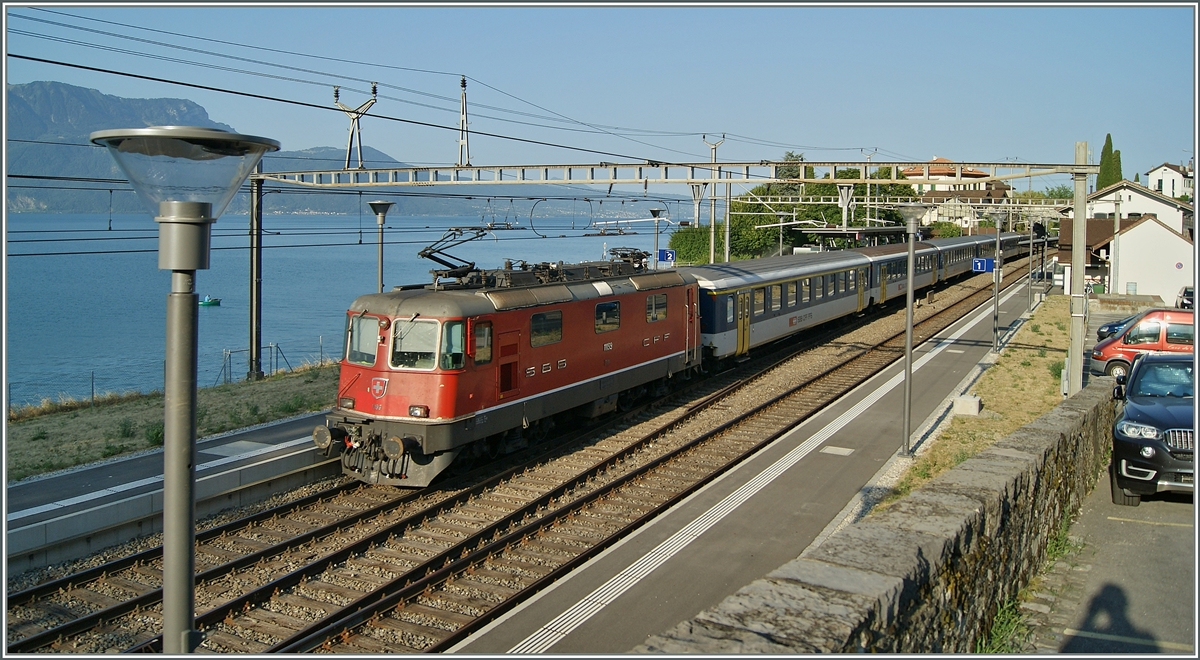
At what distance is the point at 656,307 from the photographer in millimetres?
18938

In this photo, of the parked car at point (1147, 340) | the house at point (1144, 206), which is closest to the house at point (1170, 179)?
the house at point (1144, 206)

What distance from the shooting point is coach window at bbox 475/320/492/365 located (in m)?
13.6

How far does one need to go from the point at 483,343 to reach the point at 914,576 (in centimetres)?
986

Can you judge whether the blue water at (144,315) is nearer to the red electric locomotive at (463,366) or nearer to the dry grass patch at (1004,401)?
the red electric locomotive at (463,366)

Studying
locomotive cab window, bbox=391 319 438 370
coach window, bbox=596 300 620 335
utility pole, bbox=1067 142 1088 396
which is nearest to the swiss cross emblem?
locomotive cab window, bbox=391 319 438 370

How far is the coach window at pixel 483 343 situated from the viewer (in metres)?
13.6

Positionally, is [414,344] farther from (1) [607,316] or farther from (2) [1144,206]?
(2) [1144,206]

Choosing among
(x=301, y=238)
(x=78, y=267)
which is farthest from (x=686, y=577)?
(x=301, y=238)

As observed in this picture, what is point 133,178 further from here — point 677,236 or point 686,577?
point 677,236

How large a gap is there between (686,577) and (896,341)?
2111cm

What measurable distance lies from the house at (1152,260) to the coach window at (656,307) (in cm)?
3461

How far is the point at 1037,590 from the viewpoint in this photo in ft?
24.2

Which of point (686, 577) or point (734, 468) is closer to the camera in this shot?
point (686, 577)

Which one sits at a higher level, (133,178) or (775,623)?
(133,178)
